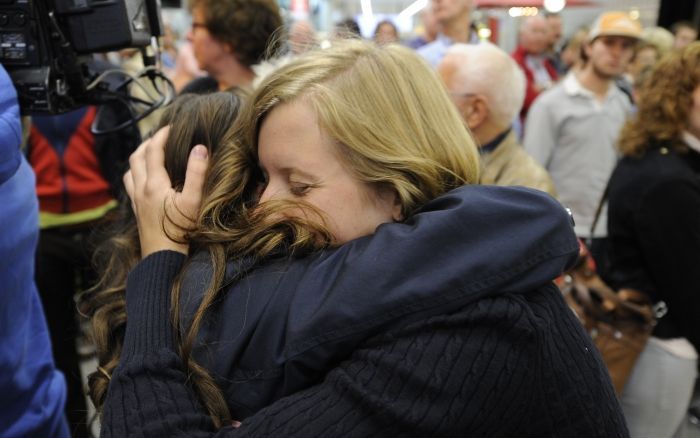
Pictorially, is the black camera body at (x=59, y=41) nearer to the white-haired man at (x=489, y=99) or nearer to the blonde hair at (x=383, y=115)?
the blonde hair at (x=383, y=115)

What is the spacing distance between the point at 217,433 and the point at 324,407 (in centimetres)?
14

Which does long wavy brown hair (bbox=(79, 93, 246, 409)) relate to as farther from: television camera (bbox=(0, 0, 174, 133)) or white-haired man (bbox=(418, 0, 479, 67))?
white-haired man (bbox=(418, 0, 479, 67))

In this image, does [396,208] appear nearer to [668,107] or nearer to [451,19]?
[668,107]

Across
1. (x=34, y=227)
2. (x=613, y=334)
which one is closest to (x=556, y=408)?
(x=34, y=227)

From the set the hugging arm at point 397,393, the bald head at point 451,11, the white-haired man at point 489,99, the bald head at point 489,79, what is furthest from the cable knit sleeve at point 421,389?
the bald head at point 451,11

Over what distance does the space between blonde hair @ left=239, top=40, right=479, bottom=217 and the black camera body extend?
553 millimetres

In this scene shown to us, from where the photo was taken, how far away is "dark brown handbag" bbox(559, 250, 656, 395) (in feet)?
6.21

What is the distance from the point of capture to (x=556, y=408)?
83cm

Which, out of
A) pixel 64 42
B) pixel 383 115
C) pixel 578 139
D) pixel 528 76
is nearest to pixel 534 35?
pixel 528 76

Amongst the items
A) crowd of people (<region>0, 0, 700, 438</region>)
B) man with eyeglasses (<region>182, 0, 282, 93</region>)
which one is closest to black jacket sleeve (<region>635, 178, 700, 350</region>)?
crowd of people (<region>0, 0, 700, 438</region>)

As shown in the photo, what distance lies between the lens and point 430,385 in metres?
0.76

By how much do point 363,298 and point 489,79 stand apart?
1.58 m

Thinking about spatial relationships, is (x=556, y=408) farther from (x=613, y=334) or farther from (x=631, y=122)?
(x=631, y=122)

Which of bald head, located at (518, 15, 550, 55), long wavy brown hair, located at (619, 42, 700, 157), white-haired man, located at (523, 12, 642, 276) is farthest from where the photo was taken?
bald head, located at (518, 15, 550, 55)
